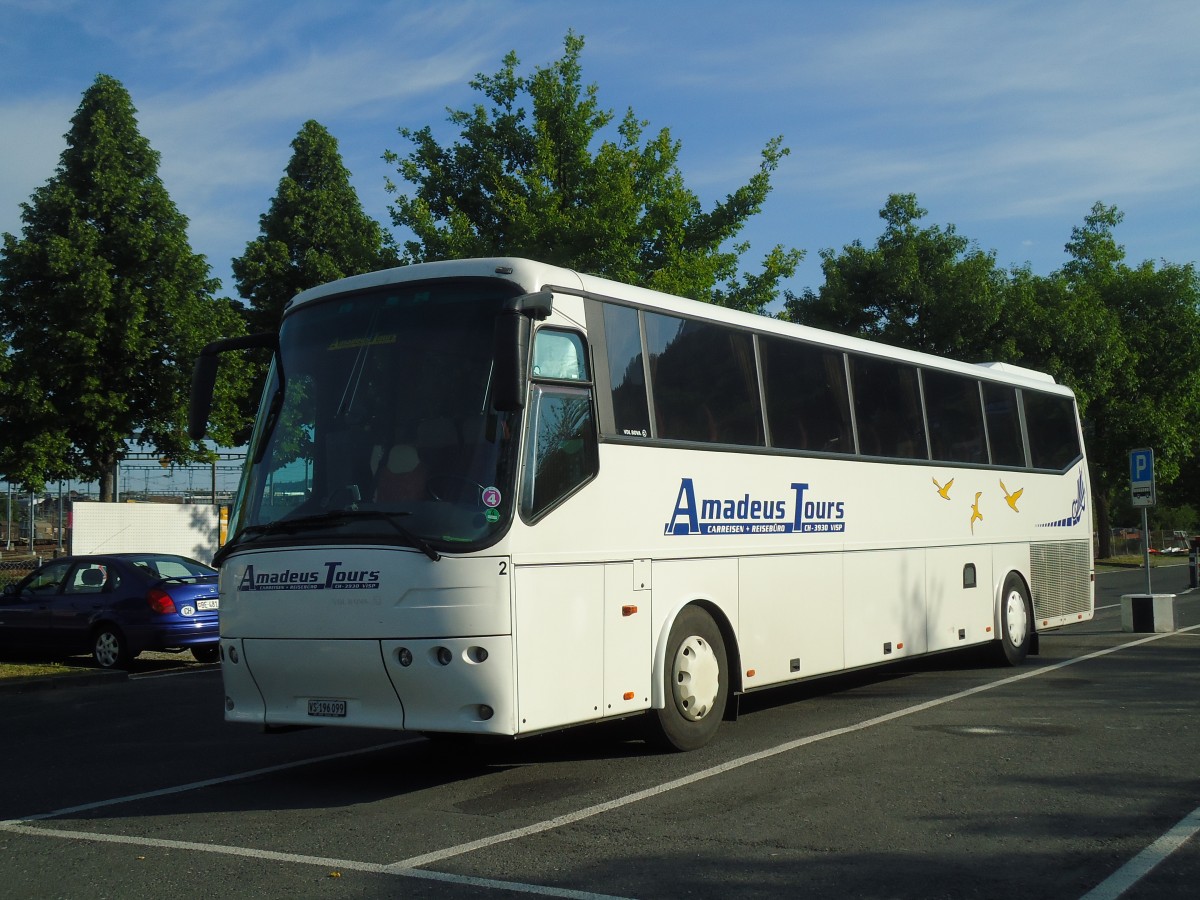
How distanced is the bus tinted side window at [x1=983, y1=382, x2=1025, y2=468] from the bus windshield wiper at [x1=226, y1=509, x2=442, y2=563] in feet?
29.9

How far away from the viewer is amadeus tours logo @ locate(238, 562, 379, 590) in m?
7.88

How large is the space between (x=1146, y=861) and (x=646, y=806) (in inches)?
106

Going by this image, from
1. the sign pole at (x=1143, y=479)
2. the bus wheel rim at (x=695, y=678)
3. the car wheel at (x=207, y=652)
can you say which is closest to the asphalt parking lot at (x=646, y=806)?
the bus wheel rim at (x=695, y=678)

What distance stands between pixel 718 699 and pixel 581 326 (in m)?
3.00

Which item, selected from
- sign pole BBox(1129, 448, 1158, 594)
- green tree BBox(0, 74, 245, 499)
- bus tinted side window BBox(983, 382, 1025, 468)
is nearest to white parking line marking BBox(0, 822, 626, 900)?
bus tinted side window BBox(983, 382, 1025, 468)

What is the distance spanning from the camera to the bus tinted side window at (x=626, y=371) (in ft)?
29.5

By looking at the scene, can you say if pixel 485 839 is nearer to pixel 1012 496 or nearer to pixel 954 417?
pixel 954 417

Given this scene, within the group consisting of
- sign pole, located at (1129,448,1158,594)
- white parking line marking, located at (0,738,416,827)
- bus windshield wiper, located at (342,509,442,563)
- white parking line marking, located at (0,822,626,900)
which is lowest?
white parking line marking, located at (0,738,416,827)

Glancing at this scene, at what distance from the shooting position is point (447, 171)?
974 inches

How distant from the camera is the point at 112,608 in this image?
16.8 meters

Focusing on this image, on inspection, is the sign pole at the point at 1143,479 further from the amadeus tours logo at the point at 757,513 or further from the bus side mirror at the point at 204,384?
the bus side mirror at the point at 204,384

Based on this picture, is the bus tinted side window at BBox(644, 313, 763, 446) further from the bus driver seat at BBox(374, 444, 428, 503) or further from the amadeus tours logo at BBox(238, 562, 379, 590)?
the amadeus tours logo at BBox(238, 562, 379, 590)

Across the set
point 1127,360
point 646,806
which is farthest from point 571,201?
point 1127,360

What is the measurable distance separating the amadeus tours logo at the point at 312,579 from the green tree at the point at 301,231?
31.4m
